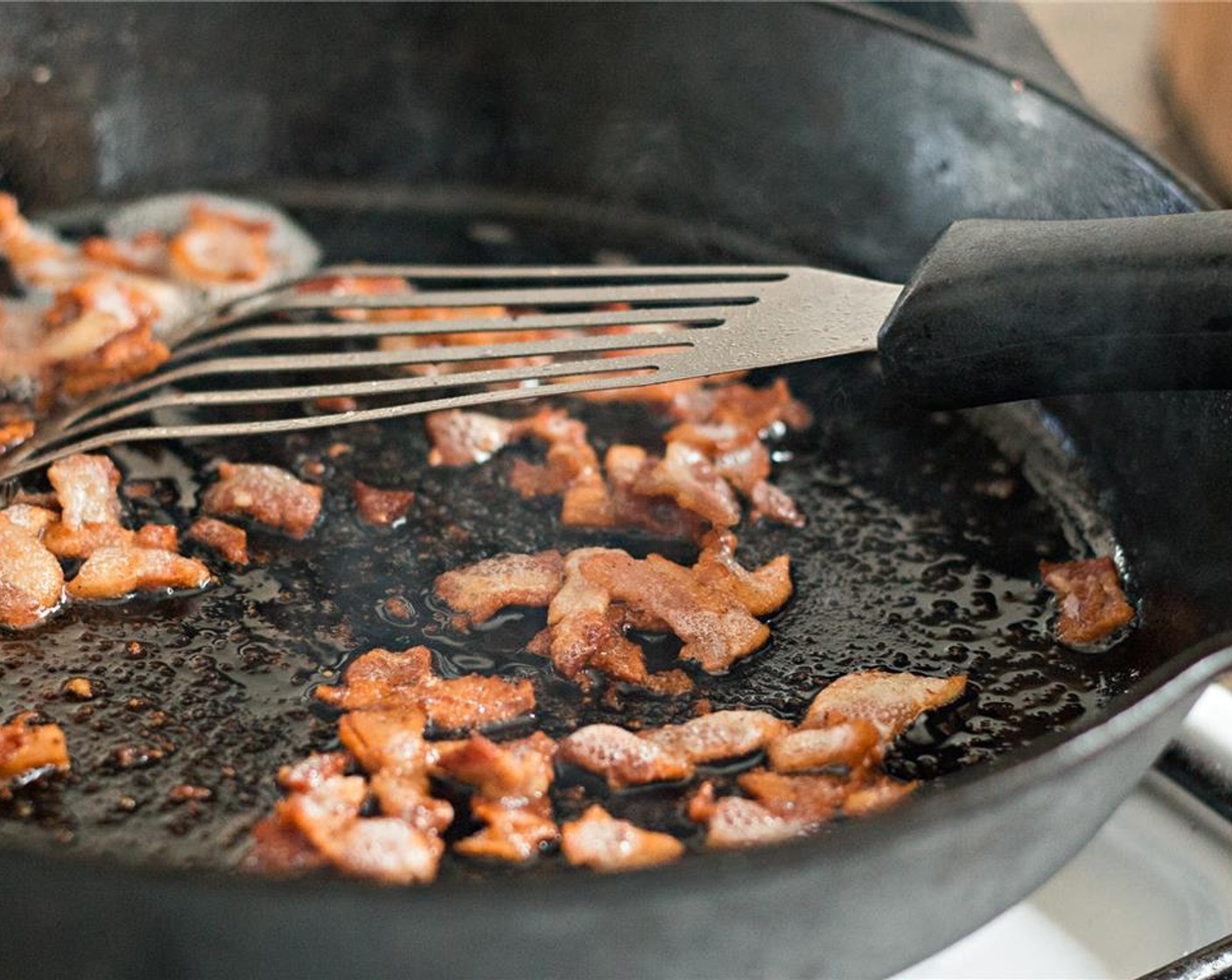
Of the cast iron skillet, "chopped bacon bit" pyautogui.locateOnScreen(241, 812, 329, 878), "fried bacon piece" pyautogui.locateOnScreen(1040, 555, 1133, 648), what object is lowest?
"chopped bacon bit" pyautogui.locateOnScreen(241, 812, 329, 878)

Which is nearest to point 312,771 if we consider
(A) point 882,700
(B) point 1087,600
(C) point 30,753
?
(C) point 30,753

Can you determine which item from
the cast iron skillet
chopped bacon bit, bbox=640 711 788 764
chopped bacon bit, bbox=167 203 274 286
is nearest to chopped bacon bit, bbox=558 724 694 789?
chopped bacon bit, bbox=640 711 788 764

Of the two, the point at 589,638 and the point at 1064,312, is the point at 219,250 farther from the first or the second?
the point at 1064,312

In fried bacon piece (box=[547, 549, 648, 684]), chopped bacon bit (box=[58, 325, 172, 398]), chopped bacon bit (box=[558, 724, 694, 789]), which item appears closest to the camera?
chopped bacon bit (box=[558, 724, 694, 789])

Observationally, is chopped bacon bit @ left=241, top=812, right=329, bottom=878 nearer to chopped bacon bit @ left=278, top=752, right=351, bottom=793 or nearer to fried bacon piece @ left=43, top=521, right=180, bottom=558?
chopped bacon bit @ left=278, top=752, right=351, bottom=793

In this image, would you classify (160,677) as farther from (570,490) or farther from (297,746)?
(570,490)

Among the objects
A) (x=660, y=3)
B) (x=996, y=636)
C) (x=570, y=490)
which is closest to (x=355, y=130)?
(x=660, y=3)
